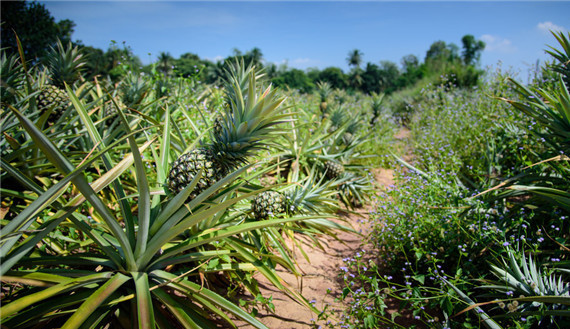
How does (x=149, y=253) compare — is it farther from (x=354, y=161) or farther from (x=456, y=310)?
(x=354, y=161)

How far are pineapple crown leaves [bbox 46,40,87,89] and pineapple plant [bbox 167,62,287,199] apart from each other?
3282 millimetres

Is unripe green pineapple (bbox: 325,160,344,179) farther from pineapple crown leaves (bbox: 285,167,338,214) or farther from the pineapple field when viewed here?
pineapple crown leaves (bbox: 285,167,338,214)

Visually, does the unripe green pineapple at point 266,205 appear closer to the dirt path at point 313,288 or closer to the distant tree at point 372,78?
the dirt path at point 313,288

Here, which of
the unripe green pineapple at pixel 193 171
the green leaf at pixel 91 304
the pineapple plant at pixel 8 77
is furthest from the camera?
the pineapple plant at pixel 8 77

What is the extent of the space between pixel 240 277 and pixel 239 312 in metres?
0.65

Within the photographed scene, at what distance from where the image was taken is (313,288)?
10.2ft

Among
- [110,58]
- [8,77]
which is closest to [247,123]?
[8,77]

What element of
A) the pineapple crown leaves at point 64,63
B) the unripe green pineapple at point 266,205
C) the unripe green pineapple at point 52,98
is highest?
the pineapple crown leaves at point 64,63

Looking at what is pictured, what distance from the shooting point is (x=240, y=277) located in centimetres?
256

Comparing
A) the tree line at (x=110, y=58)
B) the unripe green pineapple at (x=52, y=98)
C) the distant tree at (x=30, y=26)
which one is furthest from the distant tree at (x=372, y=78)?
the unripe green pineapple at (x=52, y=98)

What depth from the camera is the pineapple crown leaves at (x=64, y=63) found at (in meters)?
4.27

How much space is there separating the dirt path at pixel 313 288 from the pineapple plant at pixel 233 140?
116 cm

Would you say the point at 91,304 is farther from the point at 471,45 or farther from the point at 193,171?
the point at 471,45

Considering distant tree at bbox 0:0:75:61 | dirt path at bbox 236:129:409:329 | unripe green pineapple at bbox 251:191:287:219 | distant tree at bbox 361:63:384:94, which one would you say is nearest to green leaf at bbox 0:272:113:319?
dirt path at bbox 236:129:409:329
